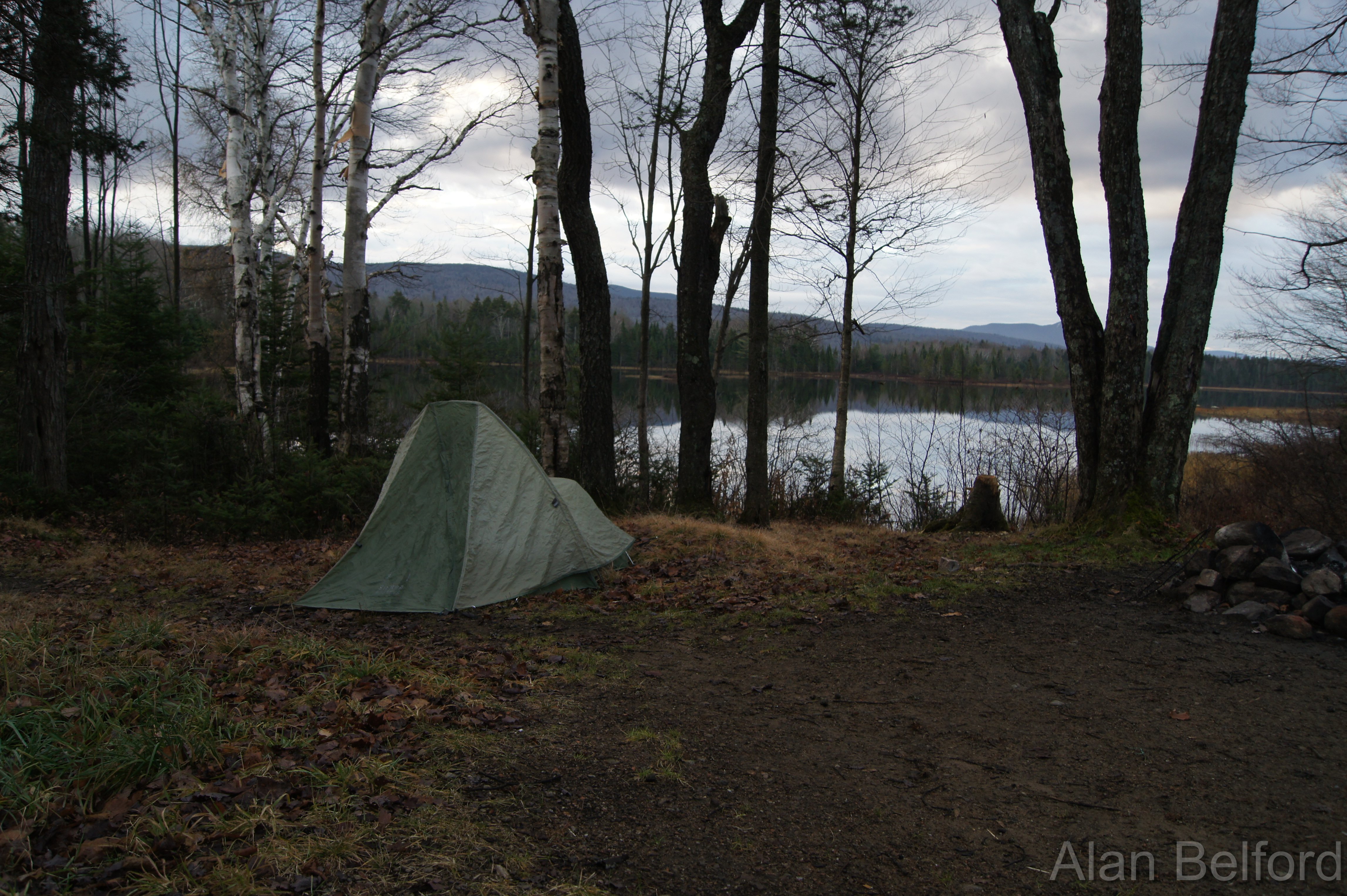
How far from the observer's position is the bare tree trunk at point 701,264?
10.6 meters

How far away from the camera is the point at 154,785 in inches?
107

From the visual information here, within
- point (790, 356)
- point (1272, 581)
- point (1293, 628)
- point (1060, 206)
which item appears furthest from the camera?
point (790, 356)

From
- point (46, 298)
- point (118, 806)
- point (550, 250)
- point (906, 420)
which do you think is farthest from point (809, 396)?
point (118, 806)

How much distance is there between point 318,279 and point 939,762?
37.1 feet

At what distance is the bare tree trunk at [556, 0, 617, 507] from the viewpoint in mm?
10539

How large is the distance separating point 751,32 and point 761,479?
619 cm

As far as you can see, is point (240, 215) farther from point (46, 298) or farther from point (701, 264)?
point (701, 264)

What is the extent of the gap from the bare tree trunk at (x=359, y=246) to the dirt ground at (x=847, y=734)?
15.4 feet

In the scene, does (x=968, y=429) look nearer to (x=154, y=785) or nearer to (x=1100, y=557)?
(x=1100, y=557)

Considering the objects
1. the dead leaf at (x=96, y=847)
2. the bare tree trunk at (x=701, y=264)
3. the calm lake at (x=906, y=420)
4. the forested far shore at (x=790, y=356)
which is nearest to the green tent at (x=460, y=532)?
the dead leaf at (x=96, y=847)

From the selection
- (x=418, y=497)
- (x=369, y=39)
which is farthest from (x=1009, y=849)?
(x=369, y=39)

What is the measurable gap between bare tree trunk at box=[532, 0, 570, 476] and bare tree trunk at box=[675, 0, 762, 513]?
226 cm

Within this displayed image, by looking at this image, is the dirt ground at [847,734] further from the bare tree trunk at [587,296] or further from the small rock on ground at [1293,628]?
the bare tree trunk at [587,296]

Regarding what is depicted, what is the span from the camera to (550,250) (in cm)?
898
